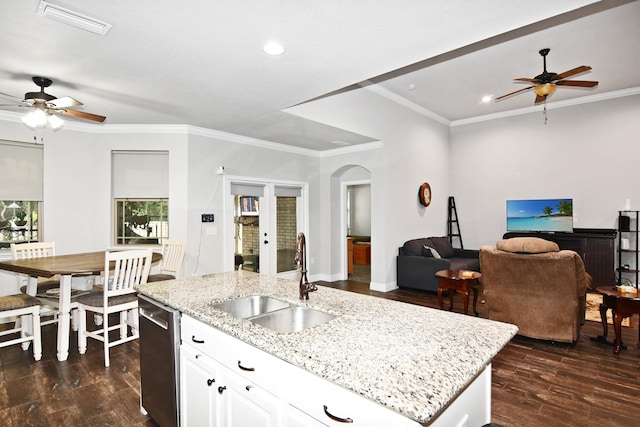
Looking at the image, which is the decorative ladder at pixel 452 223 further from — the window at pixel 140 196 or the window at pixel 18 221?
the window at pixel 18 221

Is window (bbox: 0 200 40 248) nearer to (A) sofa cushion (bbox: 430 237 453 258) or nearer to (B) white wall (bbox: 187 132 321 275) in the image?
(B) white wall (bbox: 187 132 321 275)

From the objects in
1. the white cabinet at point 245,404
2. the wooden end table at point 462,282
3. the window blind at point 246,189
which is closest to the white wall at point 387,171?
the window blind at point 246,189

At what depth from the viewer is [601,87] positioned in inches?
221

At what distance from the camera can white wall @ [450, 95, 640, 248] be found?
19.1ft

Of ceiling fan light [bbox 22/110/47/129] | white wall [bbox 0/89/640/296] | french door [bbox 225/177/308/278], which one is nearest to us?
ceiling fan light [bbox 22/110/47/129]

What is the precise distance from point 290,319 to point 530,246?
2.57 meters

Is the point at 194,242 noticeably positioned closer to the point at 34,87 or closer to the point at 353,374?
the point at 34,87

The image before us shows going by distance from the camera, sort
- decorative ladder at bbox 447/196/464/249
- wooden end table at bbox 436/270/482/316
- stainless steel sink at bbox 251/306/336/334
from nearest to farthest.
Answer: stainless steel sink at bbox 251/306/336/334 < wooden end table at bbox 436/270/482/316 < decorative ladder at bbox 447/196/464/249

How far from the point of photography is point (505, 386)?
105 inches

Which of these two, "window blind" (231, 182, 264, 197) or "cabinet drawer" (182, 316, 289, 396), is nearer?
"cabinet drawer" (182, 316, 289, 396)

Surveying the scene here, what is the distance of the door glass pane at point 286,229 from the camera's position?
619 cm

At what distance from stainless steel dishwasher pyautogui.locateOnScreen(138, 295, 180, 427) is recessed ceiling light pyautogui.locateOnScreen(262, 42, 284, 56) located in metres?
2.00

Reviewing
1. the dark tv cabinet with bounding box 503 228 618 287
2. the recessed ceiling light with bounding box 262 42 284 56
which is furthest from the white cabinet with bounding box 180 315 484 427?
the dark tv cabinet with bounding box 503 228 618 287

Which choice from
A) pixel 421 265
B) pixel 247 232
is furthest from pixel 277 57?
pixel 421 265
